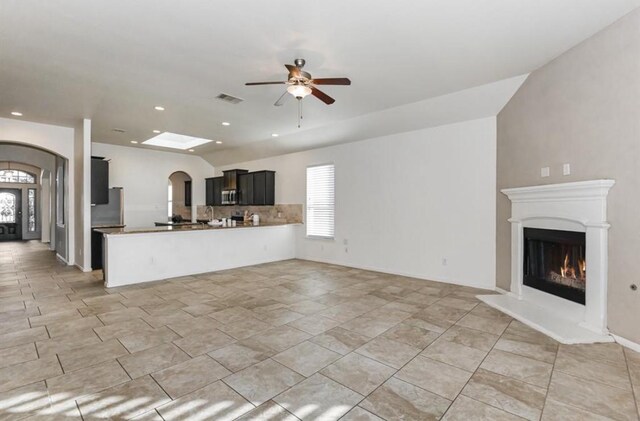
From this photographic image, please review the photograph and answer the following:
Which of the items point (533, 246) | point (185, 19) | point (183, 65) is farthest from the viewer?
point (533, 246)

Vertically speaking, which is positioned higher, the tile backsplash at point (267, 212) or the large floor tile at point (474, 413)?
the tile backsplash at point (267, 212)

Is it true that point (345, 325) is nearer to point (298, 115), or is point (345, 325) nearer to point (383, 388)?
point (383, 388)

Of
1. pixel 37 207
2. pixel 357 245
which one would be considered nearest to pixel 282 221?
pixel 357 245

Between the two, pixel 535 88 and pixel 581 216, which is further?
pixel 535 88

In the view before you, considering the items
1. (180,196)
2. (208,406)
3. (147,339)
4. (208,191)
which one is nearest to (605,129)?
(208,406)

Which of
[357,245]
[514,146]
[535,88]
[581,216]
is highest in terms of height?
[535,88]

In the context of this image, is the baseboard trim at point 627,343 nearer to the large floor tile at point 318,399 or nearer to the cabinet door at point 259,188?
the large floor tile at point 318,399

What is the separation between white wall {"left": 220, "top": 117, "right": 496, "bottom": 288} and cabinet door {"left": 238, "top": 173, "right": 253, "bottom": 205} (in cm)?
206

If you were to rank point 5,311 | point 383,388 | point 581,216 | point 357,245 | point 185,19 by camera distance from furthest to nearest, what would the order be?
point 357,245 < point 5,311 < point 581,216 < point 185,19 < point 383,388

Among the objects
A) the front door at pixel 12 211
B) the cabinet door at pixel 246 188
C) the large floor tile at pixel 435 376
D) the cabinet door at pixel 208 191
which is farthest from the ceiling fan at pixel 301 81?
the front door at pixel 12 211

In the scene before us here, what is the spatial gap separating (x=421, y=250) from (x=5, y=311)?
6.11m

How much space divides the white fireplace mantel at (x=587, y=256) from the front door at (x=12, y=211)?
54.6 ft

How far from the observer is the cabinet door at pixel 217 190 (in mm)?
9547

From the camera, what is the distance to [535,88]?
3883 millimetres
